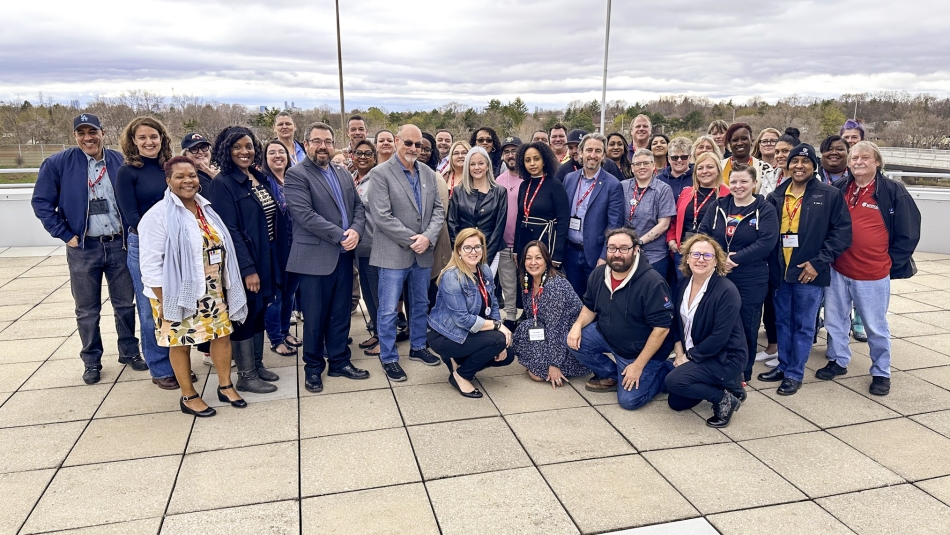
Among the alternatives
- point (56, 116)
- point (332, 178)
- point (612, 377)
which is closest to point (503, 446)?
point (612, 377)

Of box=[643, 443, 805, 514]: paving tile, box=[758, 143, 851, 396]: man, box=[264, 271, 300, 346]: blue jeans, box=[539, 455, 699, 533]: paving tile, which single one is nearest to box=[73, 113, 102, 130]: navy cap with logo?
box=[264, 271, 300, 346]: blue jeans

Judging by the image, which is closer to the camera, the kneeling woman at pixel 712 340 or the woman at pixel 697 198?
the kneeling woman at pixel 712 340

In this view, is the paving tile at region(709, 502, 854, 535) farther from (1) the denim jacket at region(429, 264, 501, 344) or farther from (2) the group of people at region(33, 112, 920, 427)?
(1) the denim jacket at region(429, 264, 501, 344)

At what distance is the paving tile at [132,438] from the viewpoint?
3152mm

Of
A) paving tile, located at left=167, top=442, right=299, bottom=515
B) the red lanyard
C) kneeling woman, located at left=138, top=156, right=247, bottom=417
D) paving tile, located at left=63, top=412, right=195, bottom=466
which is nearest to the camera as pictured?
paving tile, located at left=167, top=442, right=299, bottom=515

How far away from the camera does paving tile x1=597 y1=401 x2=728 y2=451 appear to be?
130 inches

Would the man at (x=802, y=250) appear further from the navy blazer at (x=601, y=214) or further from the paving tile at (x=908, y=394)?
the navy blazer at (x=601, y=214)

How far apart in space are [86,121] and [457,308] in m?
2.85

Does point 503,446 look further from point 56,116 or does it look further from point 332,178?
point 56,116

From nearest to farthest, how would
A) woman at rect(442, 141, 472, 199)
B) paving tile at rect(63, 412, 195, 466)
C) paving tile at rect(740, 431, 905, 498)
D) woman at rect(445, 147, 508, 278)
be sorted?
1. paving tile at rect(740, 431, 905, 498)
2. paving tile at rect(63, 412, 195, 466)
3. woman at rect(445, 147, 508, 278)
4. woman at rect(442, 141, 472, 199)

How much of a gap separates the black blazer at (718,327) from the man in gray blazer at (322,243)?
7.59 feet

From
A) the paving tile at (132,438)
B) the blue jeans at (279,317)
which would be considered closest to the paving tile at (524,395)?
the blue jeans at (279,317)

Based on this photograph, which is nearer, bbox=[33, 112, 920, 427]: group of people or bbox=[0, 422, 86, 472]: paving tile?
bbox=[0, 422, 86, 472]: paving tile

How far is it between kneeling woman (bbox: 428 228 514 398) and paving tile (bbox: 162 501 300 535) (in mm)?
1527
